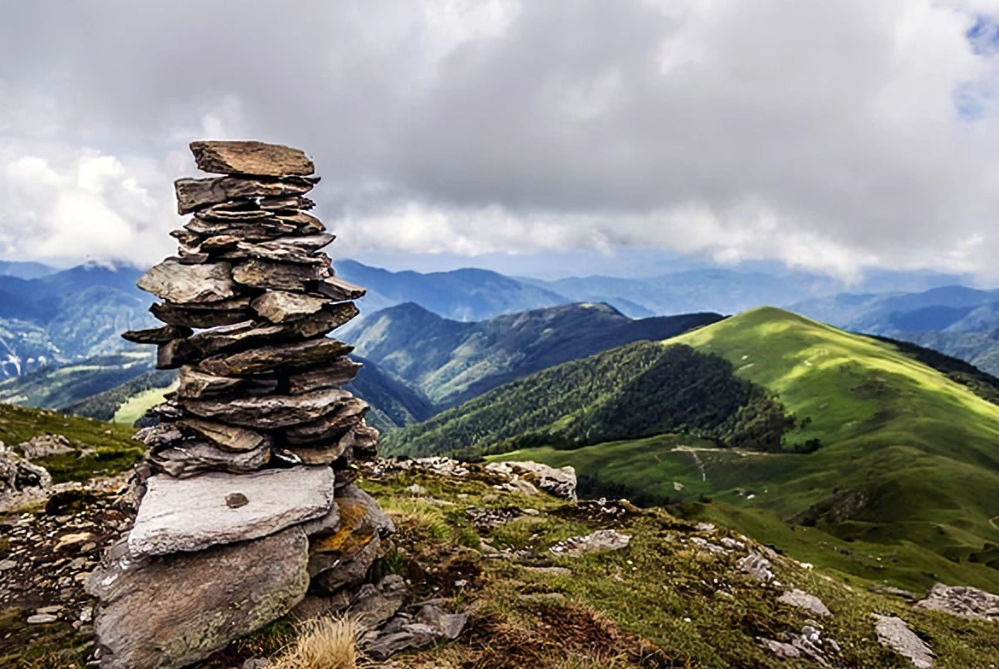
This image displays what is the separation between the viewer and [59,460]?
45531mm

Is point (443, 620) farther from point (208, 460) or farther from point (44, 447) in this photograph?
point (44, 447)

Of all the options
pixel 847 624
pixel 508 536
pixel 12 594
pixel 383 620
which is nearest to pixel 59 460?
pixel 12 594

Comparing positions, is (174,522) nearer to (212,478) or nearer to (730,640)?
(212,478)

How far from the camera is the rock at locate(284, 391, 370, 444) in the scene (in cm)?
1630

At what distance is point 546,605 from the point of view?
47.5 feet

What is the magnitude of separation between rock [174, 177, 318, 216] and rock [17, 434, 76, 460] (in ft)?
135

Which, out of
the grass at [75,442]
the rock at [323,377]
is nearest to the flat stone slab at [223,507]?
the rock at [323,377]

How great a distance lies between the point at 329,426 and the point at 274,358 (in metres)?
2.41

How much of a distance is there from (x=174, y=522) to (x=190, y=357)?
5.53 m

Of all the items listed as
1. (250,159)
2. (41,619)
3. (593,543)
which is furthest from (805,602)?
(250,159)

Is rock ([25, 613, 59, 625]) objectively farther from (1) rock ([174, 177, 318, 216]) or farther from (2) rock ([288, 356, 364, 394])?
(1) rock ([174, 177, 318, 216])

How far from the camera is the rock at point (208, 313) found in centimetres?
1630

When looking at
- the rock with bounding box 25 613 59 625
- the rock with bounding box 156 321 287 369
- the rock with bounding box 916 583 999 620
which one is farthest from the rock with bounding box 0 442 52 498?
the rock with bounding box 916 583 999 620

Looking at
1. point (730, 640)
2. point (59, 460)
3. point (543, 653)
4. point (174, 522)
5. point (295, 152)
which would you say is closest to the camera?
point (543, 653)
